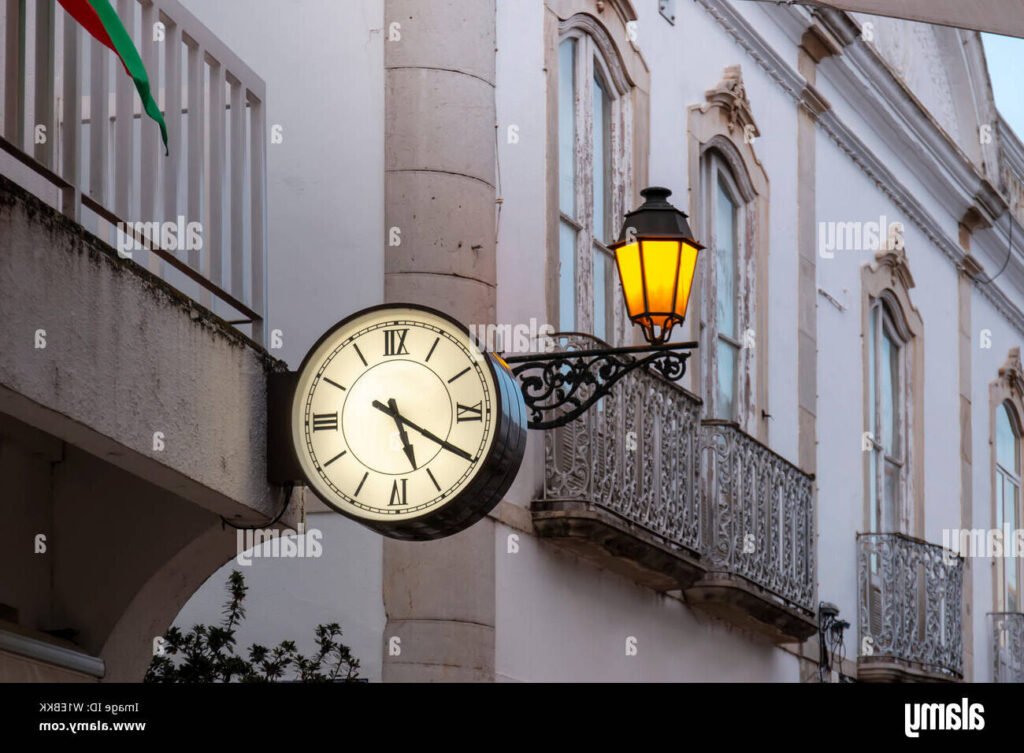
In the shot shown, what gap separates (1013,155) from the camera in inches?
888

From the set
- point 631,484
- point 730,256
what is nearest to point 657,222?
point 631,484

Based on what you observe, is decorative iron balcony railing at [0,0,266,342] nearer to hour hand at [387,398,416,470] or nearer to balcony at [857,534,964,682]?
hour hand at [387,398,416,470]

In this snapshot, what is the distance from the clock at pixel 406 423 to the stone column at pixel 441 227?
310 cm

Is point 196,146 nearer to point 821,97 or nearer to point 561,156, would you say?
point 561,156

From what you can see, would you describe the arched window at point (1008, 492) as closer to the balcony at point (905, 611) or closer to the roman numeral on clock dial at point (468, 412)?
the balcony at point (905, 611)

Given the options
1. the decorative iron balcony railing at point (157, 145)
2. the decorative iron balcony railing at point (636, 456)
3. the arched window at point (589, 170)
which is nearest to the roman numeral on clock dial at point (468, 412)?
the decorative iron balcony railing at point (157, 145)

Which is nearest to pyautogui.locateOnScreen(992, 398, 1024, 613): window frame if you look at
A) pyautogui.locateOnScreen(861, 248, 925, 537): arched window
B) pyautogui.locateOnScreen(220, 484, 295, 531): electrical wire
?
pyautogui.locateOnScreen(861, 248, 925, 537): arched window

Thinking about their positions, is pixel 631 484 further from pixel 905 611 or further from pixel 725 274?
pixel 905 611

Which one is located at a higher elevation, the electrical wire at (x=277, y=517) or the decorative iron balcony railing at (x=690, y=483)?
the decorative iron balcony railing at (x=690, y=483)

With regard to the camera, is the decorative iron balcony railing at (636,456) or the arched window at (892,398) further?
the arched window at (892,398)

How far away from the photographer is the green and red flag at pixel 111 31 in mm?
6734

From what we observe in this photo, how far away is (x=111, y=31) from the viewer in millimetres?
6766

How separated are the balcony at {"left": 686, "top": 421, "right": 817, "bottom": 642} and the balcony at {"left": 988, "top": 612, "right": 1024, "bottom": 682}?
218 inches

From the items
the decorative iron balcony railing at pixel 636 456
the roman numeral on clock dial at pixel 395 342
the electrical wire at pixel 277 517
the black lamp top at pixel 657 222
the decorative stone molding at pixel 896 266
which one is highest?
the decorative stone molding at pixel 896 266
